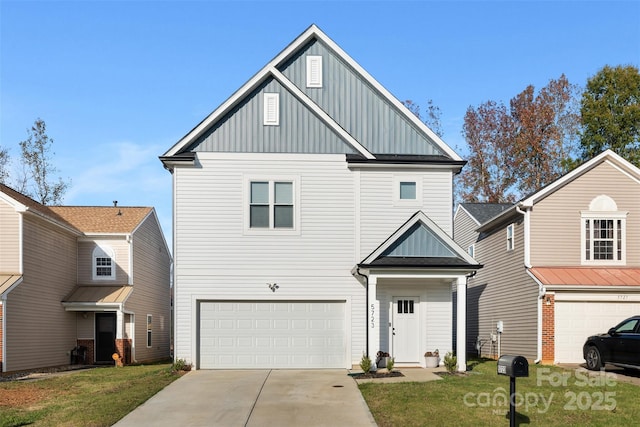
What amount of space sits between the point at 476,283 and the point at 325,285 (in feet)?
36.6

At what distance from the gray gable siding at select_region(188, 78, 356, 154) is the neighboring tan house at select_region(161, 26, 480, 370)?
31 mm

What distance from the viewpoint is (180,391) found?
15.9 m

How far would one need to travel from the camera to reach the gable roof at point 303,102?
20.6m

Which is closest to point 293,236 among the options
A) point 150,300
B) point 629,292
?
point 629,292

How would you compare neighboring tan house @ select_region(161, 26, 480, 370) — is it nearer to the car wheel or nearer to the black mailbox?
the car wheel

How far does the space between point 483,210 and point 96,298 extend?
56.7ft

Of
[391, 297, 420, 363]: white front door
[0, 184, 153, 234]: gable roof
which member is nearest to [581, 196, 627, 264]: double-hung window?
[391, 297, 420, 363]: white front door

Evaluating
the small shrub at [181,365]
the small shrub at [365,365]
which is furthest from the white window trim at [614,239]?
the small shrub at [181,365]

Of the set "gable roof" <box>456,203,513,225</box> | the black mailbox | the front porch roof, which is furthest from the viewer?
"gable roof" <box>456,203,513,225</box>

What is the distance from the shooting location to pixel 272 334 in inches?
806

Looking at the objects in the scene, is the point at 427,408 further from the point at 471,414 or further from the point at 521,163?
the point at 521,163

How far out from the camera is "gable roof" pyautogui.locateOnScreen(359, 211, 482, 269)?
19.2 metres

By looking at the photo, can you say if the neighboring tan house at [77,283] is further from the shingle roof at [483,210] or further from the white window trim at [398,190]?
the shingle roof at [483,210]

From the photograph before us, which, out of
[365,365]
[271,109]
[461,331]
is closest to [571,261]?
[461,331]
